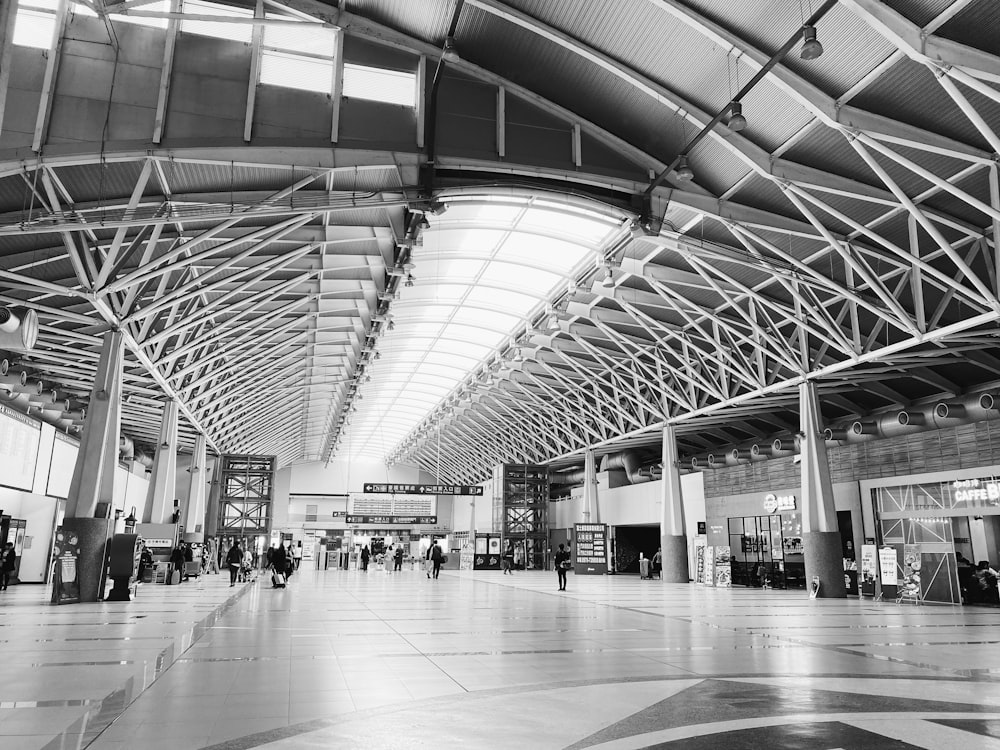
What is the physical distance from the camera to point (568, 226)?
74.9ft

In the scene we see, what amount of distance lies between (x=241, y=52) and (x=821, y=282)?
1717cm

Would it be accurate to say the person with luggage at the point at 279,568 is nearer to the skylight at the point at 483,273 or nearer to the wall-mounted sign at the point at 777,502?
the skylight at the point at 483,273

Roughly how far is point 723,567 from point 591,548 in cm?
1412

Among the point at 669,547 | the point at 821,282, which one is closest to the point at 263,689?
the point at 821,282

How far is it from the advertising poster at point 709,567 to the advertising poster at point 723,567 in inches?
8.1

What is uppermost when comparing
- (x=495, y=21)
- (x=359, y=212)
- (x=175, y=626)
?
(x=495, y=21)

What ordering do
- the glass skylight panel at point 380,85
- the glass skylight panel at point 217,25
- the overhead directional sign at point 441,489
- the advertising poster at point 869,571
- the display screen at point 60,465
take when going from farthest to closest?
1. the overhead directional sign at point 441,489
2. the display screen at point 60,465
3. the advertising poster at point 869,571
4. the glass skylight panel at point 380,85
5. the glass skylight panel at point 217,25

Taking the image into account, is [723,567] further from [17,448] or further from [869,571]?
[17,448]

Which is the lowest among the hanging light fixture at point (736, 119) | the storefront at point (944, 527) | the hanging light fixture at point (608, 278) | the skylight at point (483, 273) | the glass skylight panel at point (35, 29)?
the storefront at point (944, 527)

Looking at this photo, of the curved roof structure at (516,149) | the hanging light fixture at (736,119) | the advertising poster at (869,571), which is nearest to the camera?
the hanging light fixture at (736,119)

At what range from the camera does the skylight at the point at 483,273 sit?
22406 mm

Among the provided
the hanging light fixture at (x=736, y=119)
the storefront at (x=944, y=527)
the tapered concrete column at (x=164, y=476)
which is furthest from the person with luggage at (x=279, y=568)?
the hanging light fixture at (x=736, y=119)

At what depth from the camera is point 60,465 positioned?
127 ft

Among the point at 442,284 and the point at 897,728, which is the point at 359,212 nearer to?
the point at 442,284
